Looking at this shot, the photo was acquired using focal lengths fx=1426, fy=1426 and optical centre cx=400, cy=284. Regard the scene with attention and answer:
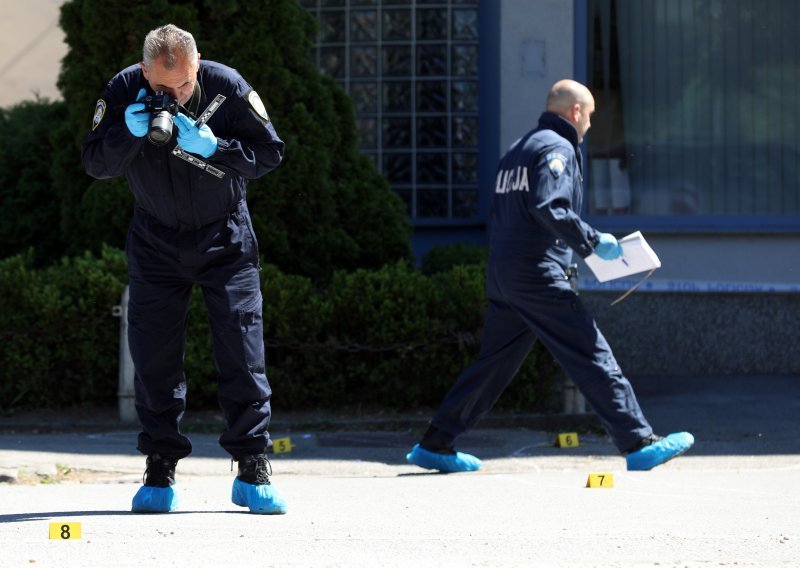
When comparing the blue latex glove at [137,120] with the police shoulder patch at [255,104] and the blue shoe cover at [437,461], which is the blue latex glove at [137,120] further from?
the blue shoe cover at [437,461]

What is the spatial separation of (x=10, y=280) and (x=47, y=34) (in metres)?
3.71

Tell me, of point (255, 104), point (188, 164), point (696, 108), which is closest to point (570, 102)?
point (255, 104)

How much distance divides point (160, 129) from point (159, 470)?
132cm

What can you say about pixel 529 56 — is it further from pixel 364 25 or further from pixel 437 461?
pixel 437 461

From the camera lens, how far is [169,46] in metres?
4.84

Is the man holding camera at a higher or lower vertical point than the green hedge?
higher

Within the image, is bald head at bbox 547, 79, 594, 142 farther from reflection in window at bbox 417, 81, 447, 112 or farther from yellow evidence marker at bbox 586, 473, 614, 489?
reflection in window at bbox 417, 81, 447, 112


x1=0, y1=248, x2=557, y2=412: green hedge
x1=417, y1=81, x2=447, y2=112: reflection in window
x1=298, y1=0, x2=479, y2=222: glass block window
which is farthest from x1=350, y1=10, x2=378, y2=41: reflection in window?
x1=0, y1=248, x2=557, y2=412: green hedge

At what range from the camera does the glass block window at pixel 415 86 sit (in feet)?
37.5

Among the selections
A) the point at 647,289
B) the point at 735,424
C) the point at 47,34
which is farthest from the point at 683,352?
the point at 47,34

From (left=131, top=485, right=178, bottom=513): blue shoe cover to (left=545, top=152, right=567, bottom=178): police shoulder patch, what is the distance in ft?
7.11

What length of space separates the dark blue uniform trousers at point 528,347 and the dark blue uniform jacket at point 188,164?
1.70 meters

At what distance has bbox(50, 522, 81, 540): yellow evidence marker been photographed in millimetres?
4625

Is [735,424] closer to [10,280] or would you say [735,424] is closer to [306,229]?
[306,229]
